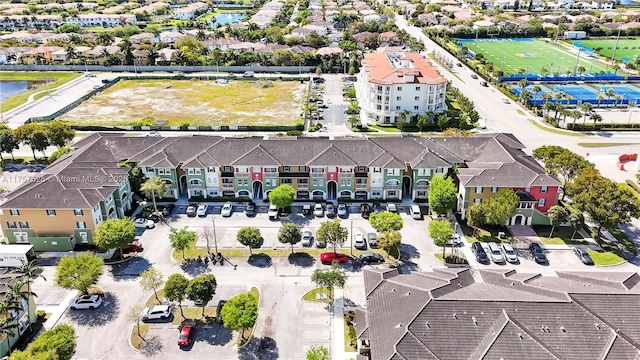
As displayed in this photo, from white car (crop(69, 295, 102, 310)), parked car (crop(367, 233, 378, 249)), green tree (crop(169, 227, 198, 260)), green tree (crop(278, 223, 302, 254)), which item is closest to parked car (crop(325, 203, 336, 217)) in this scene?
parked car (crop(367, 233, 378, 249))

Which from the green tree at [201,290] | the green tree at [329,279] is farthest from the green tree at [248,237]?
the green tree at [329,279]

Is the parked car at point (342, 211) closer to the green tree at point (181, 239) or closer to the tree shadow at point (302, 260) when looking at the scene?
the tree shadow at point (302, 260)

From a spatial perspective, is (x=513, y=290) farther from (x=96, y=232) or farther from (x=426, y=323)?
(x=96, y=232)

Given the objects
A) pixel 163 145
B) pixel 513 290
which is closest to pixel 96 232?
pixel 163 145

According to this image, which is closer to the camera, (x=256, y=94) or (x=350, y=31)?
(x=256, y=94)

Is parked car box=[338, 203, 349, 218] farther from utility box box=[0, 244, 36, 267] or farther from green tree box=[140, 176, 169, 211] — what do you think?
utility box box=[0, 244, 36, 267]
